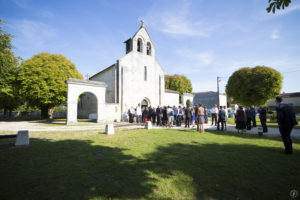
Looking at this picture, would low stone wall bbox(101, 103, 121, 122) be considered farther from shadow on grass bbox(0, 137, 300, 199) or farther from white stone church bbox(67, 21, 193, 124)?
shadow on grass bbox(0, 137, 300, 199)

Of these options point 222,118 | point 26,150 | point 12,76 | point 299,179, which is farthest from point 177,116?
point 12,76

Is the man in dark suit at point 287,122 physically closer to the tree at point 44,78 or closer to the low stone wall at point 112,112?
the low stone wall at point 112,112

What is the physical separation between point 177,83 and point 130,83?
2698cm

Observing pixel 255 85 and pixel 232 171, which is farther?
pixel 255 85

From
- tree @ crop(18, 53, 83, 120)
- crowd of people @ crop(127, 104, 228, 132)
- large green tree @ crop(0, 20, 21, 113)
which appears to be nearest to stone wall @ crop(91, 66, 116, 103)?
tree @ crop(18, 53, 83, 120)

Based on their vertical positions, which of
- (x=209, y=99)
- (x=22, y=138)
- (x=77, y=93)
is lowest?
(x=22, y=138)

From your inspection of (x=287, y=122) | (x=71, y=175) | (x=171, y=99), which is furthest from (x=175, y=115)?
(x=171, y=99)

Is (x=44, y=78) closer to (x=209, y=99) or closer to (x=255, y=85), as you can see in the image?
(x=209, y=99)

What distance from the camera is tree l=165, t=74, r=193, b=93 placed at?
145 feet

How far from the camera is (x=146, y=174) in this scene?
137 inches

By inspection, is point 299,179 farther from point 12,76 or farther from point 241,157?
point 12,76

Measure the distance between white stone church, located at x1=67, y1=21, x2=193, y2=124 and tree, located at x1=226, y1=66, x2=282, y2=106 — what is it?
19290 millimetres

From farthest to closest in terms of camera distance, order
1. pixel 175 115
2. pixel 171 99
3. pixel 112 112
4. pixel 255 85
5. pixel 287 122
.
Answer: pixel 255 85
pixel 171 99
pixel 112 112
pixel 175 115
pixel 287 122

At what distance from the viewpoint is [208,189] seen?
2.91 meters
